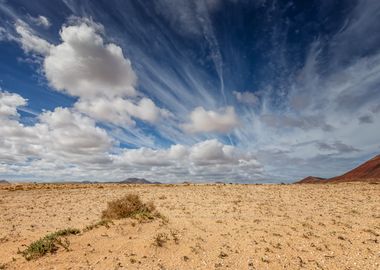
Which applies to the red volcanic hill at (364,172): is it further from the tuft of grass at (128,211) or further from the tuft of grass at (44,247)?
the tuft of grass at (44,247)

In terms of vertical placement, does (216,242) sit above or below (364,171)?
below

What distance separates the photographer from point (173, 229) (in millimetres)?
14984

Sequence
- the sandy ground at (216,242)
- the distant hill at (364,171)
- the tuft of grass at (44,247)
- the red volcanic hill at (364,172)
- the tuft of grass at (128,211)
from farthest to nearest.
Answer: the red volcanic hill at (364,172) → the distant hill at (364,171) → the tuft of grass at (128,211) → the tuft of grass at (44,247) → the sandy ground at (216,242)

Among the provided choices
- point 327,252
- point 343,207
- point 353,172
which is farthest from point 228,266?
point 353,172

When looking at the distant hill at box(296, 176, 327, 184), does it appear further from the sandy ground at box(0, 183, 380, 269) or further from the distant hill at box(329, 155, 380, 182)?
the sandy ground at box(0, 183, 380, 269)

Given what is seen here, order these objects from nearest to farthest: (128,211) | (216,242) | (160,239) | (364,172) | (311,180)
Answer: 1. (160,239)
2. (216,242)
3. (128,211)
4. (364,172)
5. (311,180)

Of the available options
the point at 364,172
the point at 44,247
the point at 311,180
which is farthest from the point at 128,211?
the point at 311,180

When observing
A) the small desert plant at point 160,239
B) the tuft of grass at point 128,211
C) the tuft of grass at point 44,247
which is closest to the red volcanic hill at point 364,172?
the tuft of grass at point 128,211

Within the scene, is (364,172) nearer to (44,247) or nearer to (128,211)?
(128,211)

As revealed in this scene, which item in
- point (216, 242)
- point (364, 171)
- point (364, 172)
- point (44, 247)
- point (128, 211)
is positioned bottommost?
point (44, 247)

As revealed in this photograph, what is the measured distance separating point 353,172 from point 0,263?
4019 inches

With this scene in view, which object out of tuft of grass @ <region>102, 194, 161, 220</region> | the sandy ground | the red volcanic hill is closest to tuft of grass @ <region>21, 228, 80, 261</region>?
the sandy ground

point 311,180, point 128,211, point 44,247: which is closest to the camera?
point 44,247

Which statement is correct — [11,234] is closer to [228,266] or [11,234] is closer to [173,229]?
[173,229]
